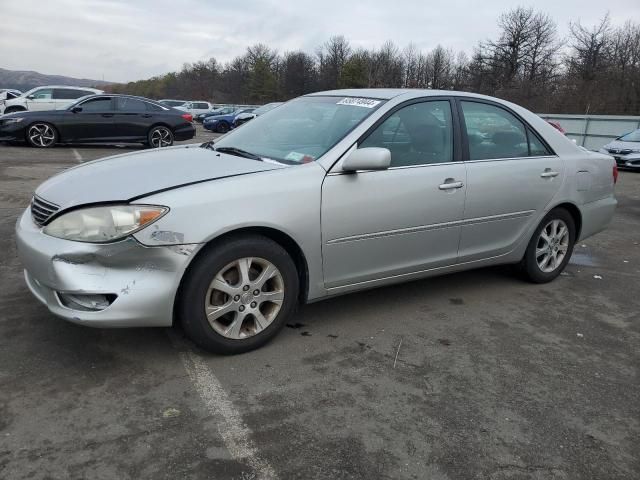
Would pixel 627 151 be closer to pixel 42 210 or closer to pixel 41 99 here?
pixel 42 210

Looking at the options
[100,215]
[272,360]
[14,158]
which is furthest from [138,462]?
[14,158]

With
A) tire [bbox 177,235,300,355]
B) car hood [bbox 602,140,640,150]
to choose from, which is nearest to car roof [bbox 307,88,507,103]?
tire [bbox 177,235,300,355]

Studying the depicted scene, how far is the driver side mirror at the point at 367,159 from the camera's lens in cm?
335

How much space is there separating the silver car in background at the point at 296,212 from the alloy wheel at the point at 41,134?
11.6m

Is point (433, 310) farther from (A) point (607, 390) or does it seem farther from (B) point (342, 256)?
(A) point (607, 390)

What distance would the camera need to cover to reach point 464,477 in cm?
Result: 231

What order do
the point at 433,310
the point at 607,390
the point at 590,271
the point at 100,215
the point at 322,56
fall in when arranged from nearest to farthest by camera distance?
the point at 100,215, the point at 607,390, the point at 433,310, the point at 590,271, the point at 322,56

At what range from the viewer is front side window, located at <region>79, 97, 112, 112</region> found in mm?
14133

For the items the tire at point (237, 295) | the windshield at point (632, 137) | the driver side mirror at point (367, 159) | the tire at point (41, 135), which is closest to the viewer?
the tire at point (237, 295)

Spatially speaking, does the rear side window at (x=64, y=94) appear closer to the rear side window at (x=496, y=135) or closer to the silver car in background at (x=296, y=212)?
the silver car in background at (x=296, y=212)

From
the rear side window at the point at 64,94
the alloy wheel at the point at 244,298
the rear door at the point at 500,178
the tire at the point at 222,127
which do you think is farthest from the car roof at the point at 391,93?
the tire at the point at 222,127

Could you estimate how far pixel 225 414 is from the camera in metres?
2.66

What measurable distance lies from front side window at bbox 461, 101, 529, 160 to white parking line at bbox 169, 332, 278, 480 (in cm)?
244

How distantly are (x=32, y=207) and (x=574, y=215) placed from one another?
4.32 m
